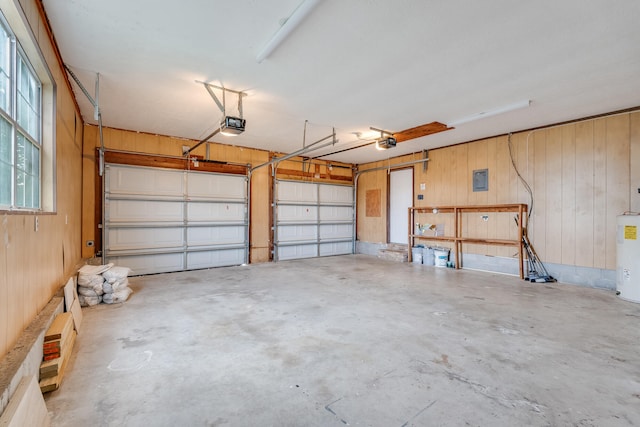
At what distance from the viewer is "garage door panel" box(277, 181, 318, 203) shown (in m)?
7.88

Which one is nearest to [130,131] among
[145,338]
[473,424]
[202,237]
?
[202,237]

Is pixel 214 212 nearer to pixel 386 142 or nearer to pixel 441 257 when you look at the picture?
pixel 386 142

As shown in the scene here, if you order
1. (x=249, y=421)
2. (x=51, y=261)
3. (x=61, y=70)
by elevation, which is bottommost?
(x=249, y=421)

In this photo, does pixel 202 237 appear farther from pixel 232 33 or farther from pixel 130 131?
pixel 232 33

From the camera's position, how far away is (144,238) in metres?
5.88

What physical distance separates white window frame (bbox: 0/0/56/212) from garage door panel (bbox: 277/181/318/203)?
5.20 meters

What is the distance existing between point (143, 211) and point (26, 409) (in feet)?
16.6

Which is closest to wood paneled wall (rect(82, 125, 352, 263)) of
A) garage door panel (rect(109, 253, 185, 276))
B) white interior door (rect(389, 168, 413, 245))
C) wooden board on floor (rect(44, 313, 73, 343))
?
garage door panel (rect(109, 253, 185, 276))

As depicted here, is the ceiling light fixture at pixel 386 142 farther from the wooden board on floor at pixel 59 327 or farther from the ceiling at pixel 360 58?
the wooden board on floor at pixel 59 327

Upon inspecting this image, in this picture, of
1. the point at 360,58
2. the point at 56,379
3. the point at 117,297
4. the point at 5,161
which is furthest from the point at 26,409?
the point at 360,58

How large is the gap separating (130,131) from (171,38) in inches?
151

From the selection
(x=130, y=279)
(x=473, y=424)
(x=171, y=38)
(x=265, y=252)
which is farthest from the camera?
(x=265, y=252)

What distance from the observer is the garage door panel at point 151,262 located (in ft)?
18.7

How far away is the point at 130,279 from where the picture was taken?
5.41 metres
